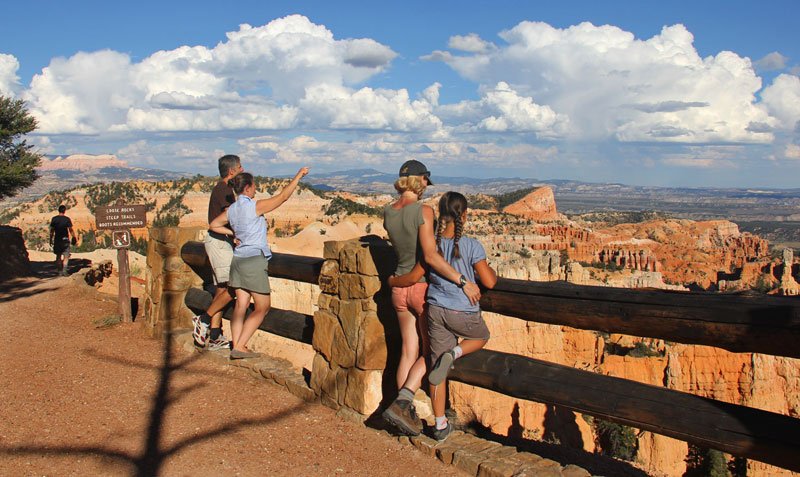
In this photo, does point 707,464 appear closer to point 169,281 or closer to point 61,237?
point 169,281

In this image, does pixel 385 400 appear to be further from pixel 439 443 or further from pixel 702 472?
pixel 702 472

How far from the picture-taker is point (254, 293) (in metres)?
5.88

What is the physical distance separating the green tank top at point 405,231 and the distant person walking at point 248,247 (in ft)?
5.62

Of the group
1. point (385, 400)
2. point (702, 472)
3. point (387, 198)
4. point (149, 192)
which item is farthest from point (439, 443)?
point (387, 198)

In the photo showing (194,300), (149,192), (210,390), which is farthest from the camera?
(149,192)

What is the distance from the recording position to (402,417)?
13.6 ft

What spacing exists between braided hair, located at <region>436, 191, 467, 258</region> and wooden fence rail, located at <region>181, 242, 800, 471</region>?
1.90ft

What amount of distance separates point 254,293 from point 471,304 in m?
2.63

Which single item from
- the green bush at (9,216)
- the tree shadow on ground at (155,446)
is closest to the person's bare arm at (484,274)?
the tree shadow on ground at (155,446)

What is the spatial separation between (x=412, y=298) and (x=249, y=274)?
7.14 ft

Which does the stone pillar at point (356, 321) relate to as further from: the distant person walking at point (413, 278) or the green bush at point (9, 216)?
the green bush at point (9, 216)

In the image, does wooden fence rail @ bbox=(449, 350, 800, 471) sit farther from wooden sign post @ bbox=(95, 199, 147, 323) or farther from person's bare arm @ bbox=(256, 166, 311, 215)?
wooden sign post @ bbox=(95, 199, 147, 323)

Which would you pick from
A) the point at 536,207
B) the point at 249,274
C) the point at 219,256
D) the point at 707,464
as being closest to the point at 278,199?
the point at 249,274

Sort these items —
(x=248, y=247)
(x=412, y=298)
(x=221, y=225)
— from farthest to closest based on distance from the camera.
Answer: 1. (x=221, y=225)
2. (x=248, y=247)
3. (x=412, y=298)
